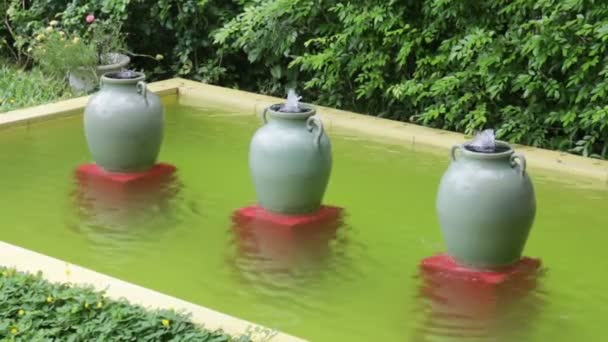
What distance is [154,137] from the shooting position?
760 centimetres

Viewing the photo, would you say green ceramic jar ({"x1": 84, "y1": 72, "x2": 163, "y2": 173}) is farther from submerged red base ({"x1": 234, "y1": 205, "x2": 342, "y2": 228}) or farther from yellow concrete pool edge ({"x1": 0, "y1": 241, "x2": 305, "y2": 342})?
yellow concrete pool edge ({"x1": 0, "y1": 241, "x2": 305, "y2": 342})

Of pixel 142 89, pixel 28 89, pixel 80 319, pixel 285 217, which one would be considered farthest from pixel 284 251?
pixel 28 89

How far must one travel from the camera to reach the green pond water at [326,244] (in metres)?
5.48

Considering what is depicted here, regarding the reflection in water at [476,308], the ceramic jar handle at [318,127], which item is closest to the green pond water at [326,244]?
the reflection in water at [476,308]

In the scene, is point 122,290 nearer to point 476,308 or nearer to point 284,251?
point 284,251

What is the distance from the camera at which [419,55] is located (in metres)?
9.55

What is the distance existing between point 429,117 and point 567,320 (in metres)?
3.84

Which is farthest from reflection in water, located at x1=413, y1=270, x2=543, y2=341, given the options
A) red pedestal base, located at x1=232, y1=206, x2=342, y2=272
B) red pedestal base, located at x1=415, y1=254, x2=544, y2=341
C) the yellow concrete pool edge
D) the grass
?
the grass

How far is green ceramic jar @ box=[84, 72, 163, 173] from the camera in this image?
745 cm

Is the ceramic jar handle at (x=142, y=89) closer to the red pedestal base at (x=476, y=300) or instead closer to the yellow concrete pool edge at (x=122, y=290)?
the yellow concrete pool edge at (x=122, y=290)

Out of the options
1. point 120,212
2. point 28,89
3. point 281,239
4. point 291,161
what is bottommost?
point 28,89

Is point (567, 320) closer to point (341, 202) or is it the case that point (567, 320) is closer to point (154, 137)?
point (341, 202)

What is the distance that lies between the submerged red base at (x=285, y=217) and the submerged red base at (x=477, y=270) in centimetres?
88

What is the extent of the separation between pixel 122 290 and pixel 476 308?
1768 mm
